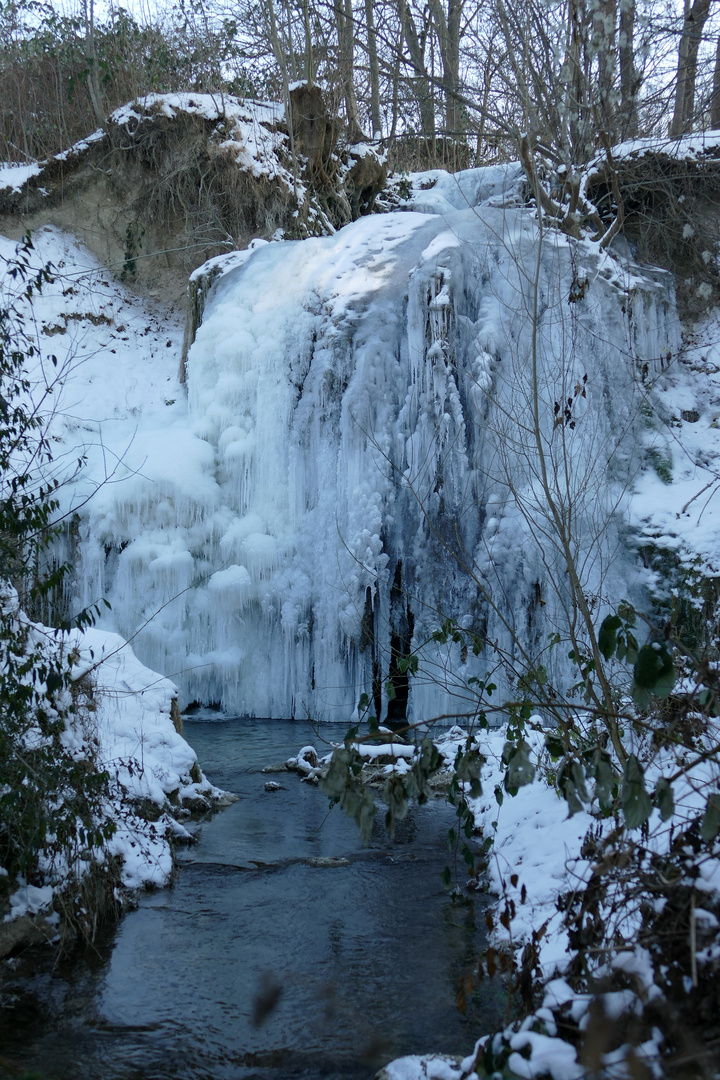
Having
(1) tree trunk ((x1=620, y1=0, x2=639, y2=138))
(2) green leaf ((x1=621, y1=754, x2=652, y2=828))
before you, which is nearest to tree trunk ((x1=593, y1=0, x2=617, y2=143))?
(1) tree trunk ((x1=620, y1=0, x2=639, y2=138))

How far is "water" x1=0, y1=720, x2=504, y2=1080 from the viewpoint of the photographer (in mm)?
3273

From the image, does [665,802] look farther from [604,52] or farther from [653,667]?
[604,52]

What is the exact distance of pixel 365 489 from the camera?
370 inches

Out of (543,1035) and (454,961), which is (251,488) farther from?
(543,1035)

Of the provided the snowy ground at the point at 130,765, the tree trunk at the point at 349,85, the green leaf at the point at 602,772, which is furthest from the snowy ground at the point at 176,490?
the tree trunk at the point at 349,85

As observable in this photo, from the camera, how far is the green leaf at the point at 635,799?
204 cm

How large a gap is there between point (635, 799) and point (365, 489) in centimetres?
744

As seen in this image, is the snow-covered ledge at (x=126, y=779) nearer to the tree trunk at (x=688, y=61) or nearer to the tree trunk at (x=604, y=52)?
the tree trunk at (x=604, y=52)

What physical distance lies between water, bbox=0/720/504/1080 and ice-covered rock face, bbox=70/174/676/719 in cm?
368

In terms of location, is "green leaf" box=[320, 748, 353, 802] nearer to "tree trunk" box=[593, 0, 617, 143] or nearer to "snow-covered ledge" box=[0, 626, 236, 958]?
"snow-covered ledge" box=[0, 626, 236, 958]

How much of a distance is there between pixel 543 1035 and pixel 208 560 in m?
7.99

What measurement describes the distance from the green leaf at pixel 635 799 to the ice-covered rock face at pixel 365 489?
6.47 m

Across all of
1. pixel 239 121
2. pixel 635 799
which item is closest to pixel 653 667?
pixel 635 799

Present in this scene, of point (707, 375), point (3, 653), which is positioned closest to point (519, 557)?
point (707, 375)
